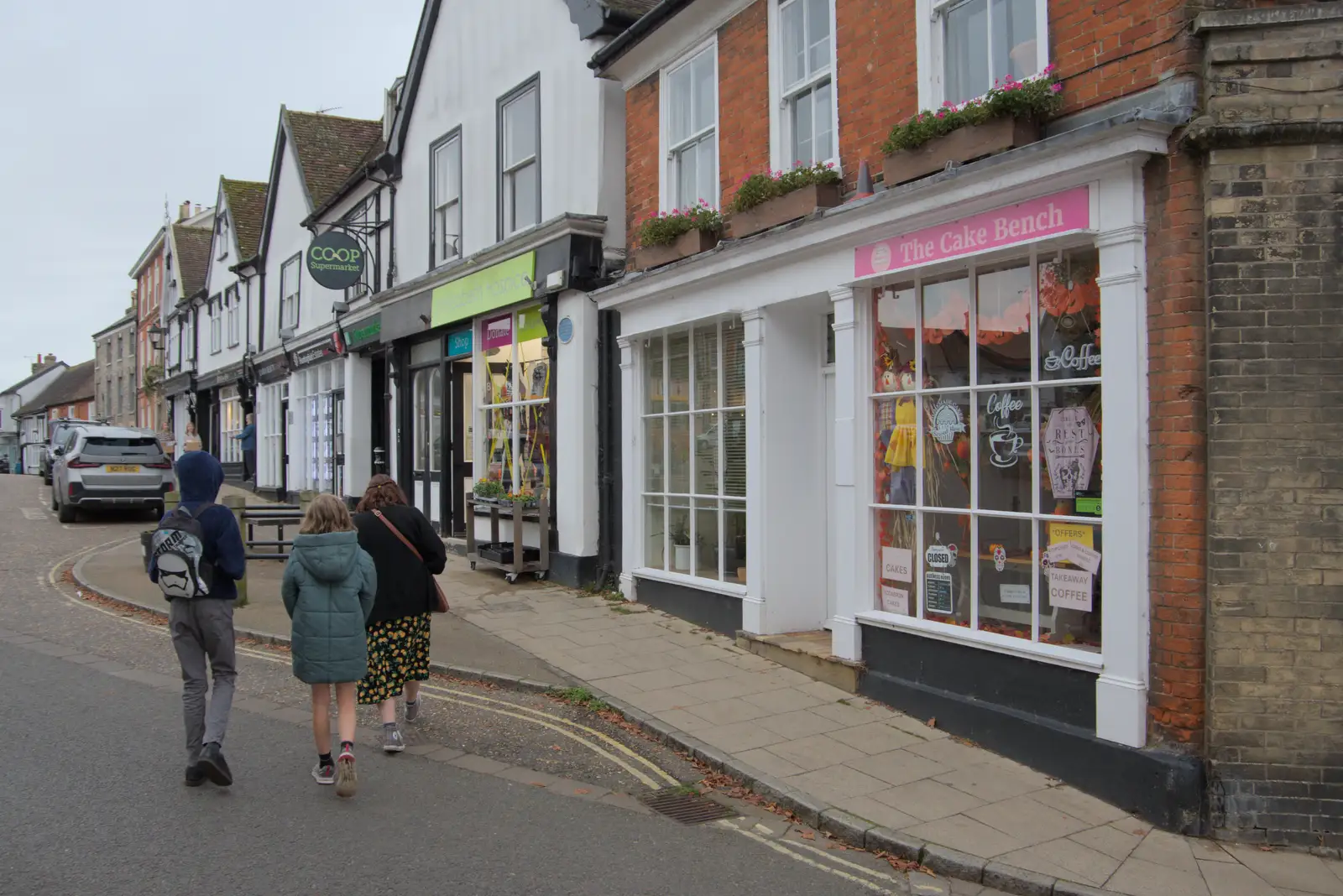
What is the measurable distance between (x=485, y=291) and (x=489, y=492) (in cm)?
270

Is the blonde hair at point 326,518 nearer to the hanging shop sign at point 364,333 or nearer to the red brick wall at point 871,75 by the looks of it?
the red brick wall at point 871,75

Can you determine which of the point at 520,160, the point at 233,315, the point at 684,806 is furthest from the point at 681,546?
the point at 233,315

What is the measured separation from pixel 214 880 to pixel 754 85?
7377 millimetres

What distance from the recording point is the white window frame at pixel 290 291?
74.8ft

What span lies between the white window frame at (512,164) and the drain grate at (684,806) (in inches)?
331

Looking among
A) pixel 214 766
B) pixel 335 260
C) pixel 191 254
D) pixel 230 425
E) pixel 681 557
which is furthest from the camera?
pixel 191 254

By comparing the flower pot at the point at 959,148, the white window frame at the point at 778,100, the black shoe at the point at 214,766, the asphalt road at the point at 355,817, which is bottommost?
the asphalt road at the point at 355,817

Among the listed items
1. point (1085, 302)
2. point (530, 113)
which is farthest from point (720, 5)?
point (1085, 302)

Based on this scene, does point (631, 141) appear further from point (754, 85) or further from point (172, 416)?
point (172, 416)

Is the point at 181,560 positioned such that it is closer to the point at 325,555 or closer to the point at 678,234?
the point at 325,555

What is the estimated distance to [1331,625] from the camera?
5035 mm

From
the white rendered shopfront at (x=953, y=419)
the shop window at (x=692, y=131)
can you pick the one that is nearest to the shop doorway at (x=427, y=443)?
the shop window at (x=692, y=131)

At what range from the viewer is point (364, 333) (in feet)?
59.3

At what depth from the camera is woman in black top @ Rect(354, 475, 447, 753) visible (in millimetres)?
6195
